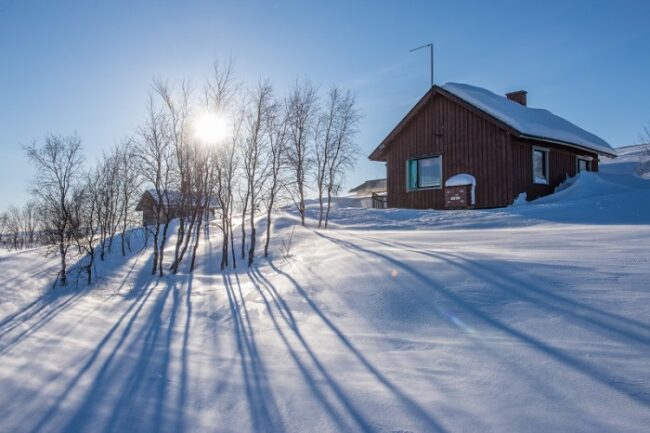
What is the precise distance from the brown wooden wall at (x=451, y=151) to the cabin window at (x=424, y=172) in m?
0.22

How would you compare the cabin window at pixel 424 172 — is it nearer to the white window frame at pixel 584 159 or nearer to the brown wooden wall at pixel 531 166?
the brown wooden wall at pixel 531 166

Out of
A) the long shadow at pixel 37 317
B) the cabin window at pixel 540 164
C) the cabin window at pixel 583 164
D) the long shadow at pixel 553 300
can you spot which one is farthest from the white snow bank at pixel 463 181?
the long shadow at pixel 37 317

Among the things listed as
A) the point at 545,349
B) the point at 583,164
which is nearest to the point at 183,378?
the point at 545,349

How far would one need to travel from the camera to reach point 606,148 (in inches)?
811

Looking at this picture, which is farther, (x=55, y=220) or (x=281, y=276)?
(x=55, y=220)

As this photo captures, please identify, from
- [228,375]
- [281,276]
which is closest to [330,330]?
[228,375]

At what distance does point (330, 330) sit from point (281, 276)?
3.55 metres

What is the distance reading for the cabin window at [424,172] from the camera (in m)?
17.8

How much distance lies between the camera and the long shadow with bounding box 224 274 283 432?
3.13m

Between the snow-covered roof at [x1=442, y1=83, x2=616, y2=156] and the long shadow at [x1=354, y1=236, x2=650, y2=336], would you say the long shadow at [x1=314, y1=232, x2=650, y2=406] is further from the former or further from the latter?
the snow-covered roof at [x1=442, y1=83, x2=616, y2=156]

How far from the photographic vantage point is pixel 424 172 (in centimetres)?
1823

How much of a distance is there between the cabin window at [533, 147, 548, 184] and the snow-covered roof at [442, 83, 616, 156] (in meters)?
0.70

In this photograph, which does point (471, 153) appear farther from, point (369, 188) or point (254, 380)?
point (369, 188)

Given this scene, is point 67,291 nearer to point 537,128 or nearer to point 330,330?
point 330,330
